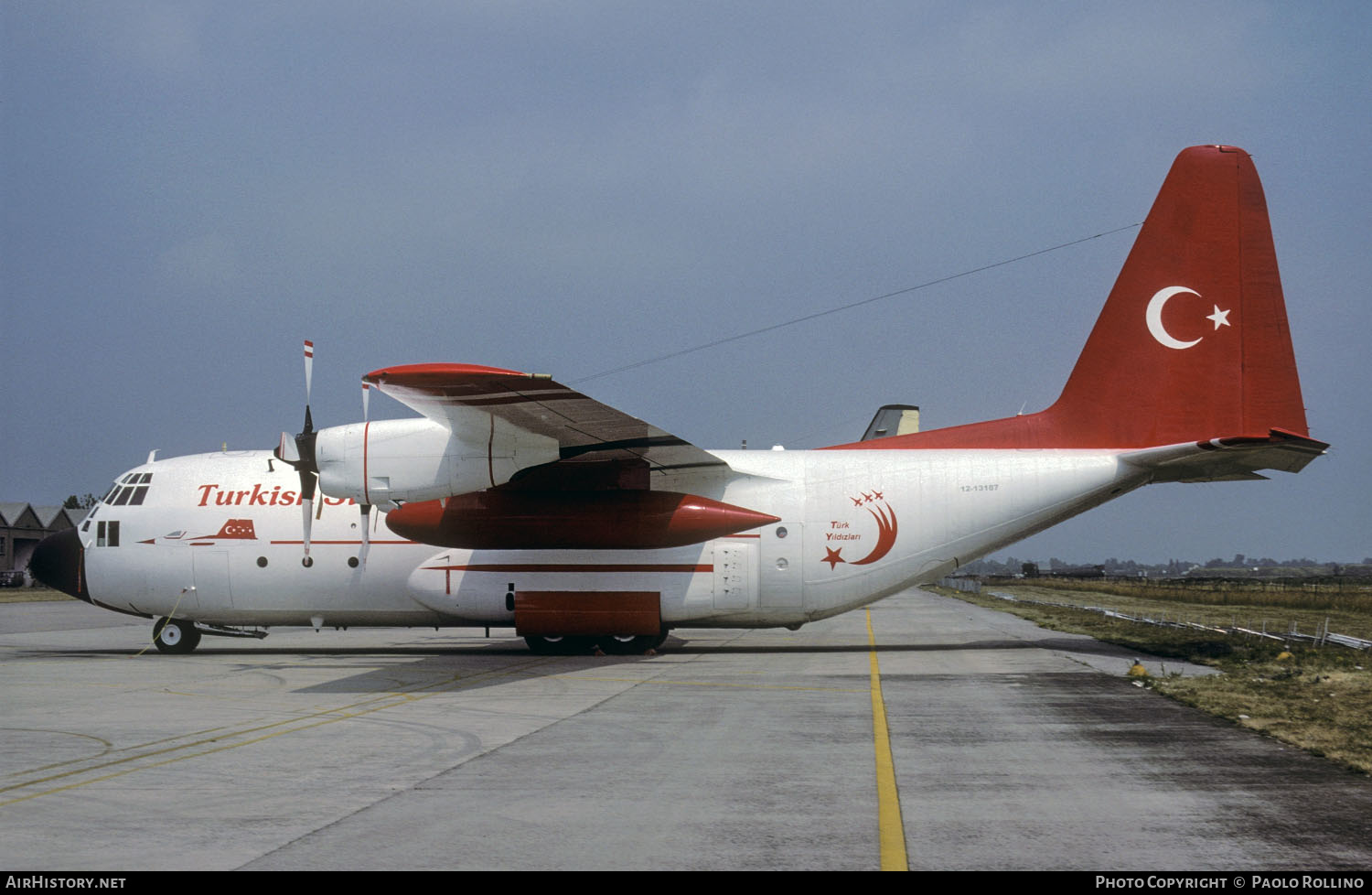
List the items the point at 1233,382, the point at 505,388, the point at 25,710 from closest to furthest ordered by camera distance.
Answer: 1. the point at 25,710
2. the point at 505,388
3. the point at 1233,382

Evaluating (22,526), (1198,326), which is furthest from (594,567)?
(22,526)

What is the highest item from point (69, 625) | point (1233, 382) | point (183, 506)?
point (1233, 382)

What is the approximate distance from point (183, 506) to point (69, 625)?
16292 millimetres

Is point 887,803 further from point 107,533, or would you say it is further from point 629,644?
point 107,533

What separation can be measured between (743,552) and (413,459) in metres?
6.49

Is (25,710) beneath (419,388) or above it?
beneath

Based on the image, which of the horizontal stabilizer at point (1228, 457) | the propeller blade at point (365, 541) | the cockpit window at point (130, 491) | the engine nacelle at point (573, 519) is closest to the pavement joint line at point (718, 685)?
the engine nacelle at point (573, 519)

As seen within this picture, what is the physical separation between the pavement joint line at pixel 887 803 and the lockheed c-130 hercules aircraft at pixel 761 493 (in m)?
7.20

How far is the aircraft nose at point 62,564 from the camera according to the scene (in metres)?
23.6

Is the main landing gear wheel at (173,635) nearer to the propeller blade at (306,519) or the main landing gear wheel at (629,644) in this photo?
the propeller blade at (306,519)

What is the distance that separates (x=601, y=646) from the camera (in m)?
22.8

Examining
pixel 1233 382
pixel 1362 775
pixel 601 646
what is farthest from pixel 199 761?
pixel 1233 382

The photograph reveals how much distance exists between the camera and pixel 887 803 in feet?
27.5

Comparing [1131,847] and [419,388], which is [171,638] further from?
[1131,847]
